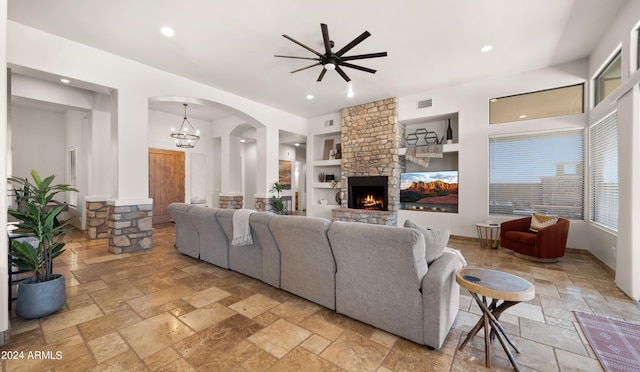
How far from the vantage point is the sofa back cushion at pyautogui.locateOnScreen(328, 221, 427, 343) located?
1845mm

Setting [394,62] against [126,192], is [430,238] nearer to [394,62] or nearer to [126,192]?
[394,62]

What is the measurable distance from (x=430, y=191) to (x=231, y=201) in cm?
558

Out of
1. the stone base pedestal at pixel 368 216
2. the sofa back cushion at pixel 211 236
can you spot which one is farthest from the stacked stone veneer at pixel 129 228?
the stone base pedestal at pixel 368 216

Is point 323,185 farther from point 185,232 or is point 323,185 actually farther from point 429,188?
point 185,232

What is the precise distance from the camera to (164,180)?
7.67m

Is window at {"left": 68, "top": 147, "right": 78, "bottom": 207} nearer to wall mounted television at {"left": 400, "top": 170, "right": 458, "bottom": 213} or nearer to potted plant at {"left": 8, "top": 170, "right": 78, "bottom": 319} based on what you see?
potted plant at {"left": 8, "top": 170, "right": 78, "bottom": 319}

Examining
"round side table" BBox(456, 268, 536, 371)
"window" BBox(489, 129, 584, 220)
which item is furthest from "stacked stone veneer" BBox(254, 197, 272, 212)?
"round side table" BBox(456, 268, 536, 371)

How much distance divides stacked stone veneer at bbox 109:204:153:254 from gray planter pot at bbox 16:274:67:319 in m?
2.01

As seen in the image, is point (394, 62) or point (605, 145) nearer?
point (605, 145)

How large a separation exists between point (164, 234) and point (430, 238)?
5.96 meters

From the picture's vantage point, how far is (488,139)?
520 centimetres

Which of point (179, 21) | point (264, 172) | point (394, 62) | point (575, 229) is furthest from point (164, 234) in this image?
point (575, 229)

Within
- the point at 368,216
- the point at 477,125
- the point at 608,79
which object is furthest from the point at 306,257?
the point at 608,79

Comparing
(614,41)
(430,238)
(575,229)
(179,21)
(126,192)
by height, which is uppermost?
(179,21)
